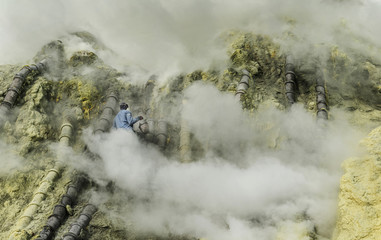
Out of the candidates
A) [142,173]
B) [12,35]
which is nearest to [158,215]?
[142,173]

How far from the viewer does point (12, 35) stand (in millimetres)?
11945

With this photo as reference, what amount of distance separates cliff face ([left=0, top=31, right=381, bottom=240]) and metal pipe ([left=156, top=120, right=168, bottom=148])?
0.09 ft

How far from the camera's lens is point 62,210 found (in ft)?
22.2

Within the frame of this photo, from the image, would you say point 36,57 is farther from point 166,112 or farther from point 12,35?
point 166,112

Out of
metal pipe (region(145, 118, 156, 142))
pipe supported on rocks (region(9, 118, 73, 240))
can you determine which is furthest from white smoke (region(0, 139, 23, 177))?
metal pipe (region(145, 118, 156, 142))

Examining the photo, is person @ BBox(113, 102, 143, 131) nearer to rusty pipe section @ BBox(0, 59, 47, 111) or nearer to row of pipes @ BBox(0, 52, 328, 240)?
row of pipes @ BBox(0, 52, 328, 240)

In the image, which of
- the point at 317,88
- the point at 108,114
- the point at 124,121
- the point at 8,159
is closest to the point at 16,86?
the point at 8,159

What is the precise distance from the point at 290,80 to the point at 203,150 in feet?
9.51

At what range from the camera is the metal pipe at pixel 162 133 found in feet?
27.3

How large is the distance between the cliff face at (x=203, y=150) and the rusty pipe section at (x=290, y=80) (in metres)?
0.15

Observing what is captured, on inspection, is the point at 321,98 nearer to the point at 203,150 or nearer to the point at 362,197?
the point at 203,150

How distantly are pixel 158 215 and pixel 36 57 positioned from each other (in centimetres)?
629

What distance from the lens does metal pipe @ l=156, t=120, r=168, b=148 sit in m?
8.31

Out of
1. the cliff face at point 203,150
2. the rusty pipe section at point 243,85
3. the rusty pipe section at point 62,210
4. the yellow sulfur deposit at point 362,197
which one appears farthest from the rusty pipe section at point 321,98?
the rusty pipe section at point 62,210
